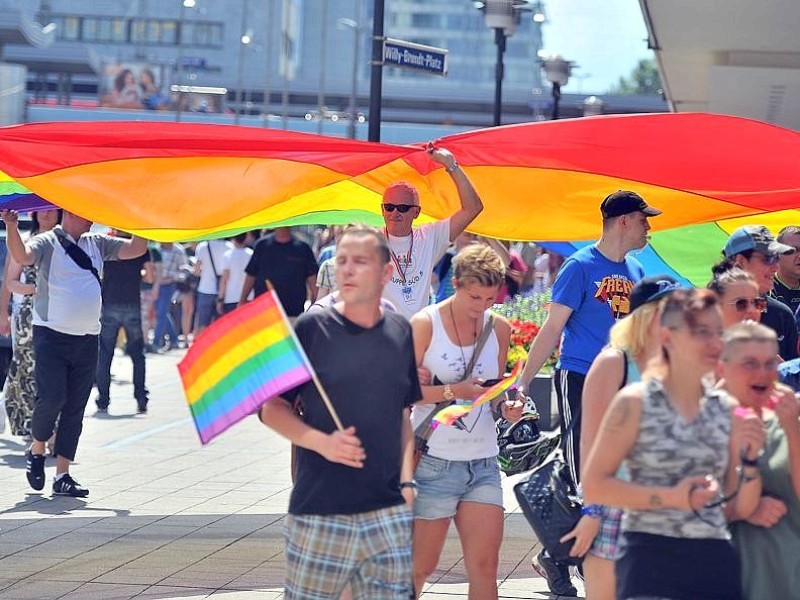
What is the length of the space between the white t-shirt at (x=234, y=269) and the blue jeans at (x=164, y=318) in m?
3.31

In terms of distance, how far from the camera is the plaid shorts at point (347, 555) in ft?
16.3

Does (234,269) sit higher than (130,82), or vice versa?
(130,82)

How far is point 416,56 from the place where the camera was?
44.1 ft

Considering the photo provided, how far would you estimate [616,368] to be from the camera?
5020mm

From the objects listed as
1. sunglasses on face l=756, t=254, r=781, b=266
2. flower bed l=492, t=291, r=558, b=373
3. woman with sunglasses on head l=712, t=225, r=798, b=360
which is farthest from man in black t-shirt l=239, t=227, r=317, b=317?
sunglasses on face l=756, t=254, r=781, b=266

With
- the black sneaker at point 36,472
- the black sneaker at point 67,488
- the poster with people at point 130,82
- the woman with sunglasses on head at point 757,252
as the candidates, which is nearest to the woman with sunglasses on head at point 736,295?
the woman with sunglasses on head at point 757,252

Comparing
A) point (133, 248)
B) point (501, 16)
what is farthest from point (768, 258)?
point (501, 16)

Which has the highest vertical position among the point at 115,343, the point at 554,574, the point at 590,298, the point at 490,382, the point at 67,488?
the point at 590,298

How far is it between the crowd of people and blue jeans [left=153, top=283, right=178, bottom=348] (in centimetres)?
1539

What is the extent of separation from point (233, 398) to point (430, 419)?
1445 millimetres

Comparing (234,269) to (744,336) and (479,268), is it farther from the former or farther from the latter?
(744,336)

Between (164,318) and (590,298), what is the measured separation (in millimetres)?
16784

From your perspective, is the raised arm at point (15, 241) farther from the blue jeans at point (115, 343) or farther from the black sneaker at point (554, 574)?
the blue jeans at point (115, 343)

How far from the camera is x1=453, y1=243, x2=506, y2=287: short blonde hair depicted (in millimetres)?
6152
